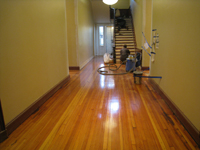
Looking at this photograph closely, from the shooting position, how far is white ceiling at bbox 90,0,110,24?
1032cm

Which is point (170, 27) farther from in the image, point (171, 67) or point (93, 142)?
point (93, 142)

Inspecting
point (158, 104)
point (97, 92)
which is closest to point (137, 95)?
point (158, 104)

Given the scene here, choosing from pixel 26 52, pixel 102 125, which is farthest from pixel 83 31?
pixel 102 125

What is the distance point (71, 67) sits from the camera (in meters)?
6.95

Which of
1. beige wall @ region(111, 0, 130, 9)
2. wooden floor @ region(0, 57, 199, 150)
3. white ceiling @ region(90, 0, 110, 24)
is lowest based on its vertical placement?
wooden floor @ region(0, 57, 199, 150)

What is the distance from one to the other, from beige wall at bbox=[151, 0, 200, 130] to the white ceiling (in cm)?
744

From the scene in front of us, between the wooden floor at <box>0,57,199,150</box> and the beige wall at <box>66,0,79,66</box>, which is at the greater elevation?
the beige wall at <box>66,0,79,66</box>

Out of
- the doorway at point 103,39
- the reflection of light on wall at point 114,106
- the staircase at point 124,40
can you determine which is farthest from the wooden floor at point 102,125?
the doorway at point 103,39

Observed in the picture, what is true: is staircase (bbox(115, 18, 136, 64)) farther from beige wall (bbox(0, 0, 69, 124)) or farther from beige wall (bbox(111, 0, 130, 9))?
beige wall (bbox(0, 0, 69, 124))

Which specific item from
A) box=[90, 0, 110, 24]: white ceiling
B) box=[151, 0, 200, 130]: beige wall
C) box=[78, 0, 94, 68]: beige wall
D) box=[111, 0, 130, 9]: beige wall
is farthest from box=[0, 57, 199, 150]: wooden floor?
box=[111, 0, 130, 9]: beige wall

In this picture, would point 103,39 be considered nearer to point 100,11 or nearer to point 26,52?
point 100,11

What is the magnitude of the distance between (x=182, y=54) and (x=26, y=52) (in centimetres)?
238

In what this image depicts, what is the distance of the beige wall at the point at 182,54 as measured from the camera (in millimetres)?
2035

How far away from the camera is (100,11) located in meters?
11.0
